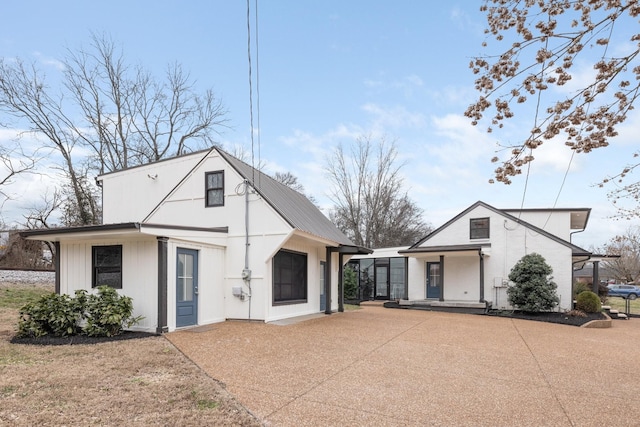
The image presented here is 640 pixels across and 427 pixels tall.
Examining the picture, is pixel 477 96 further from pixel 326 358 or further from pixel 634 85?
pixel 326 358

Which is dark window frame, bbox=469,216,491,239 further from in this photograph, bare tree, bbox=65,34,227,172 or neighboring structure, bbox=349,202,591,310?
bare tree, bbox=65,34,227,172

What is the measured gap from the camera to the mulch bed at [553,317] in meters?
14.1

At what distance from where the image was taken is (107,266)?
9758mm

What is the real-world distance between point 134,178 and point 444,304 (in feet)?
45.0

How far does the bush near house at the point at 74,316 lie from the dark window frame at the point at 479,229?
14.3 meters

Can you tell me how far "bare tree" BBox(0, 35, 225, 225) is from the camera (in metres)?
21.7

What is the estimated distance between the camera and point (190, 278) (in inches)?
399

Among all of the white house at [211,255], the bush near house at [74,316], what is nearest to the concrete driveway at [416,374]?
the white house at [211,255]

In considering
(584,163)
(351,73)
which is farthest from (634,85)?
(351,73)

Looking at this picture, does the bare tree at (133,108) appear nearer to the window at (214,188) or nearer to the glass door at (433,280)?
the window at (214,188)

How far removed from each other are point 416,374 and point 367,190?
2615 centimetres

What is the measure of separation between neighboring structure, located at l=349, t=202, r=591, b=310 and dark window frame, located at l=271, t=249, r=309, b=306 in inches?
267

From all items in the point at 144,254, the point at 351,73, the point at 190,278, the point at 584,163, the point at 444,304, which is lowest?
the point at 444,304

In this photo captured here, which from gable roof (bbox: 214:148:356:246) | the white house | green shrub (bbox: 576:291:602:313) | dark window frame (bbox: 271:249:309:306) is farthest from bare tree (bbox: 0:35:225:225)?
green shrub (bbox: 576:291:602:313)
